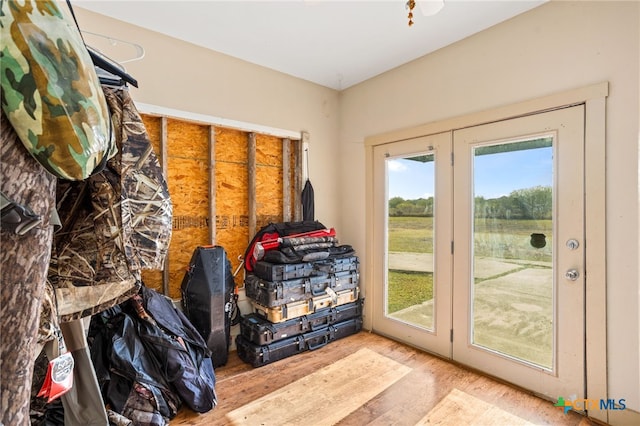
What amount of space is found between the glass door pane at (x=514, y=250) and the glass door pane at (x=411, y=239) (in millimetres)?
440

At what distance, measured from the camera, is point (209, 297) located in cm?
256

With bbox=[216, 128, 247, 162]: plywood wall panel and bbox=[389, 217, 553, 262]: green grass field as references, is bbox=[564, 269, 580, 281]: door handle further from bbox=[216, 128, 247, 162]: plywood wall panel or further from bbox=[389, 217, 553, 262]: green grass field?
bbox=[216, 128, 247, 162]: plywood wall panel

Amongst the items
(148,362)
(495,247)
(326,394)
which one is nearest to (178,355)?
(148,362)

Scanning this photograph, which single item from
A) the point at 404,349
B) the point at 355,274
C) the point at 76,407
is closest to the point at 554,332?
the point at 404,349

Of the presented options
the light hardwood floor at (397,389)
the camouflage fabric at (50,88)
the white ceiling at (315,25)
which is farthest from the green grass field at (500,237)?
the camouflage fabric at (50,88)

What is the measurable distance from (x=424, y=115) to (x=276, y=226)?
185 cm

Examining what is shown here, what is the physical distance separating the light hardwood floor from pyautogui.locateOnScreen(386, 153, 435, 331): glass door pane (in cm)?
43

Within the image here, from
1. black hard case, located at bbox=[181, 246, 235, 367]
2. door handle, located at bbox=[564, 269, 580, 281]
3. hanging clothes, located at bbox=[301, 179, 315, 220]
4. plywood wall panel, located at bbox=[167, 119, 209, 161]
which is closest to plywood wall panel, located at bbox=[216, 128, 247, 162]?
plywood wall panel, located at bbox=[167, 119, 209, 161]

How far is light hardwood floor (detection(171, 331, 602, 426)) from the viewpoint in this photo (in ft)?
6.58

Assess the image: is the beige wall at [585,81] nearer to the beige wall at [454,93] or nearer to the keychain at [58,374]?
the beige wall at [454,93]

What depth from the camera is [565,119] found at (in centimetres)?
212

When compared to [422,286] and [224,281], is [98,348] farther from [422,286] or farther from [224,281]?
[422,286]

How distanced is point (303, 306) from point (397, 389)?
42.2 inches

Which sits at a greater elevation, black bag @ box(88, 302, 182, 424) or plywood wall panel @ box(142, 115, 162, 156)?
plywood wall panel @ box(142, 115, 162, 156)
